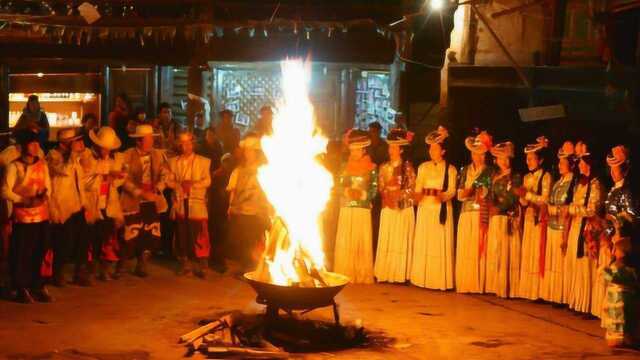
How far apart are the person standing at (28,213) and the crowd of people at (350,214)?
15mm

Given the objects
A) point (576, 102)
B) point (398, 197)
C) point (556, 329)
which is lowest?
point (556, 329)

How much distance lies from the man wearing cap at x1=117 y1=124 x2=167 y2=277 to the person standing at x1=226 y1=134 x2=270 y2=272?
0.99m

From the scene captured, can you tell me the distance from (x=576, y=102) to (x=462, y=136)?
296 cm

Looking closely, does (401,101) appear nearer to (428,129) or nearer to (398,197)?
(428,129)

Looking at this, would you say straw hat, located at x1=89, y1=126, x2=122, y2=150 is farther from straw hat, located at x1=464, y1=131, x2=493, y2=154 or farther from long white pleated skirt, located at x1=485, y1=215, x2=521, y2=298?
long white pleated skirt, located at x1=485, y1=215, x2=521, y2=298

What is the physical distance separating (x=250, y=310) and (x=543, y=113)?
567 cm

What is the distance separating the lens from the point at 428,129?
1966 centimetres

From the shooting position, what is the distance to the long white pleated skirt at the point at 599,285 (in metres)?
10.8

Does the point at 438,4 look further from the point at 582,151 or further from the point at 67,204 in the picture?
the point at 67,204

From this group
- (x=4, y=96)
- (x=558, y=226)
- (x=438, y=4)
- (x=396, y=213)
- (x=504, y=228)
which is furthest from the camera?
(x=4, y=96)

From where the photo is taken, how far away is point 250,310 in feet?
34.8

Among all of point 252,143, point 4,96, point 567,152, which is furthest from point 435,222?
point 4,96

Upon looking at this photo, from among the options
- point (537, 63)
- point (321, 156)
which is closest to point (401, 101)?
point (537, 63)

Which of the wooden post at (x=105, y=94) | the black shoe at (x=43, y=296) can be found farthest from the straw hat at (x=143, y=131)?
the wooden post at (x=105, y=94)
